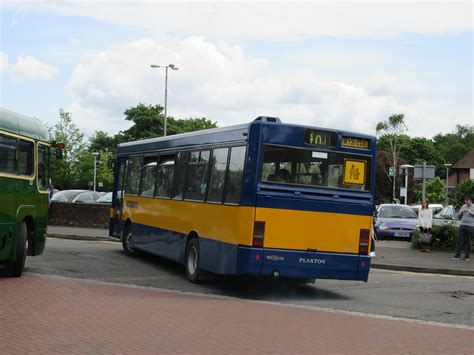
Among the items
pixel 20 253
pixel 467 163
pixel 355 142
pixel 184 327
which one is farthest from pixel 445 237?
pixel 467 163

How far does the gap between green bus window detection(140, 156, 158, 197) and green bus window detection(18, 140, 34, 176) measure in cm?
374

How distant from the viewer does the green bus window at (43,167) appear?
14641 millimetres

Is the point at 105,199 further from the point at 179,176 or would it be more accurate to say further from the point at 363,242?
the point at 363,242

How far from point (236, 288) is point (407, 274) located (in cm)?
626

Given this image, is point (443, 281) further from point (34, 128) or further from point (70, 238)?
point (70, 238)

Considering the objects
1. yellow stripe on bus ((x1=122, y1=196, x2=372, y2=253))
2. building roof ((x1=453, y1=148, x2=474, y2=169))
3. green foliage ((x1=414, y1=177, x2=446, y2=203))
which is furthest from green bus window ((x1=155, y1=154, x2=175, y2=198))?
building roof ((x1=453, y1=148, x2=474, y2=169))

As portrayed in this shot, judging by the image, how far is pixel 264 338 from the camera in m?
8.80

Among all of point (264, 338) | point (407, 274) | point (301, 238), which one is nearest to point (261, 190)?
point (301, 238)

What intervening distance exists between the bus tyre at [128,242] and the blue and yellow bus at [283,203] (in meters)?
4.96

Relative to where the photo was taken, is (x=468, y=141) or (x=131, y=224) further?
(x=468, y=141)

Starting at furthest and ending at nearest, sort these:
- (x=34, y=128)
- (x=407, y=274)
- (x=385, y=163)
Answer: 1. (x=385, y=163)
2. (x=407, y=274)
3. (x=34, y=128)

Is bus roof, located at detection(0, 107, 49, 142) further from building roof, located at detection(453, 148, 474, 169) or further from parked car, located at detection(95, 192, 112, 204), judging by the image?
building roof, located at detection(453, 148, 474, 169)

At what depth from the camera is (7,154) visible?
42.7ft

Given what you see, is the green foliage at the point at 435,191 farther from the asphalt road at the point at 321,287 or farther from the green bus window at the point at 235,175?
the green bus window at the point at 235,175
